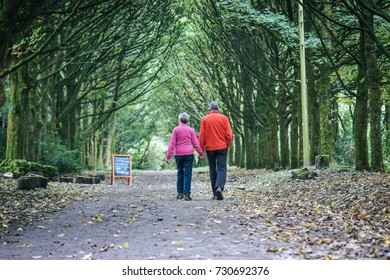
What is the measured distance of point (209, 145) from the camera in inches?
477

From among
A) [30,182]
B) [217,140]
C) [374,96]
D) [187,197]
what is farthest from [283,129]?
[30,182]

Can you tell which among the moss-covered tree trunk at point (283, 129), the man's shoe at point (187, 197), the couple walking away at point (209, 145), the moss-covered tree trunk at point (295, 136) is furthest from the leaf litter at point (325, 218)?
the moss-covered tree trunk at point (283, 129)

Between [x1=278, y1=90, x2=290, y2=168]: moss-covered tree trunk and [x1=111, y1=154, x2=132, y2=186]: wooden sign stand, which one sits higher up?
[x1=278, y1=90, x2=290, y2=168]: moss-covered tree trunk

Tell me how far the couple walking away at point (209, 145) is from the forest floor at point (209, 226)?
67 centimetres

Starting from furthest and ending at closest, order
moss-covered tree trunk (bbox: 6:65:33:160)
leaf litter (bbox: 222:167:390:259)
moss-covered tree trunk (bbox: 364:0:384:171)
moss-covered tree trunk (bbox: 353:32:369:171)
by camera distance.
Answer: moss-covered tree trunk (bbox: 6:65:33:160)
moss-covered tree trunk (bbox: 353:32:369:171)
moss-covered tree trunk (bbox: 364:0:384:171)
leaf litter (bbox: 222:167:390:259)

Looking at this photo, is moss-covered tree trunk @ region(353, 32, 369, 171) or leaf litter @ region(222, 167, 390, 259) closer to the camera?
leaf litter @ region(222, 167, 390, 259)

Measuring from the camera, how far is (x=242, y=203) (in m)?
11.3

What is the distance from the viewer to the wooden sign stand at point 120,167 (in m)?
20.9

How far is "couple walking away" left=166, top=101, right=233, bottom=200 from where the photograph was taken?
39.6ft

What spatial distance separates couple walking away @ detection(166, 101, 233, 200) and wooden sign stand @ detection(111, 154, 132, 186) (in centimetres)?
890

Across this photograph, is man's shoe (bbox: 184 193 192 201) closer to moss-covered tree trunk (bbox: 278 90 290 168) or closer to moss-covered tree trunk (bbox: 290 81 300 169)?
moss-covered tree trunk (bbox: 290 81 300 169)

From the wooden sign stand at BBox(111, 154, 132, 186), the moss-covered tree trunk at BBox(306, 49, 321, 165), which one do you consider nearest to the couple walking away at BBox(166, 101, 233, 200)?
the moss-covered tree trunk at BBox(306, 49, 321, 165)

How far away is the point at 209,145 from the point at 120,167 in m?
9.73

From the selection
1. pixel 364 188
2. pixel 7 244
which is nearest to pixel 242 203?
pixel 364 188
